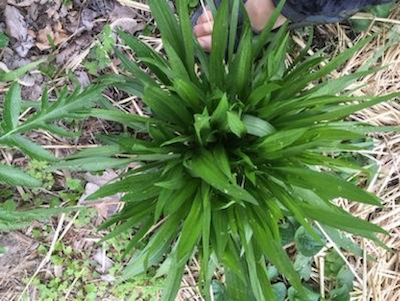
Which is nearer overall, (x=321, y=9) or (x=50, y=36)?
(x=321, y=9)

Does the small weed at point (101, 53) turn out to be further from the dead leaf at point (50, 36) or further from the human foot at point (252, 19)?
the human foot at point (252, 19)

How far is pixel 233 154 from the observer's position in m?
1.07

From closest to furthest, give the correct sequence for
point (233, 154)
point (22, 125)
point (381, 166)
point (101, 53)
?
1. point (22, 125)
2. point (233, 154)
3. point (101, 53)
4. point (381, 166)

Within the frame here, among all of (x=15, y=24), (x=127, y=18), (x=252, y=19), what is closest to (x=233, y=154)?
(x=252, y=19)

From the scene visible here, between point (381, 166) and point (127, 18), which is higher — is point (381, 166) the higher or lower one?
the lower one

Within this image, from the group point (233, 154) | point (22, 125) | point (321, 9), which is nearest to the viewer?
point (22, 125)

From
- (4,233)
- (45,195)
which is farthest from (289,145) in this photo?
(4,233)

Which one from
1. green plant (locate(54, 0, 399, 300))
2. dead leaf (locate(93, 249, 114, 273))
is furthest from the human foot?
dead leaf (locate(93, 249, 114, 273))

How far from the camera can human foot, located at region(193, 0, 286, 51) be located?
4.08ft

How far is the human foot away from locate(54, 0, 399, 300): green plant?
0.47ft

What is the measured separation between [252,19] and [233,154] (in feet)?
1.22

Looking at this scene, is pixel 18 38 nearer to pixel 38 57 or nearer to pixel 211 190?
pixel 38 57

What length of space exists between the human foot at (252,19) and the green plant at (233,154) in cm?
14

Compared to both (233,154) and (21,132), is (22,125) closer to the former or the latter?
(21,132)
